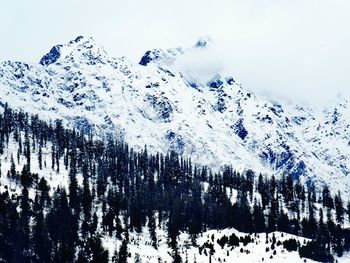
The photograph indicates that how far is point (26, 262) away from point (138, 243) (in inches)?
1505

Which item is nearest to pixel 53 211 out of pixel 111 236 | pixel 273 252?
pixel 111 236

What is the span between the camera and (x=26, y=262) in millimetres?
172125

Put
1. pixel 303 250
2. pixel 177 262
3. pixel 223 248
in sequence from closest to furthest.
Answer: pixel 177 262, pixel 303 250, pixel 223 248

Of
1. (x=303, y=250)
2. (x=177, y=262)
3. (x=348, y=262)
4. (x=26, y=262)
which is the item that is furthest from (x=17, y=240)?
(x=348, y=262)

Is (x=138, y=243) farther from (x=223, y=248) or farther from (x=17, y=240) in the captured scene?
(x=17, y=240)

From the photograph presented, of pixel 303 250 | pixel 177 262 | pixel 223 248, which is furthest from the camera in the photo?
pixel 223 248

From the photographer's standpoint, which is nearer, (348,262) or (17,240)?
(17,240)

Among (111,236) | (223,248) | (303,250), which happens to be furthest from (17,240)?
(303,250)

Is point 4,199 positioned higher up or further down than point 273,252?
higher up

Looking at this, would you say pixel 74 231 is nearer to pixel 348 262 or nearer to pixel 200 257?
pixel 200 257

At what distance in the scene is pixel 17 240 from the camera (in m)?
177

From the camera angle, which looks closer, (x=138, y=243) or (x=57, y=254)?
(x=57, y=254)

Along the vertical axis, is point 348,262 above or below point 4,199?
below

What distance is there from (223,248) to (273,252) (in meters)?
18.7
